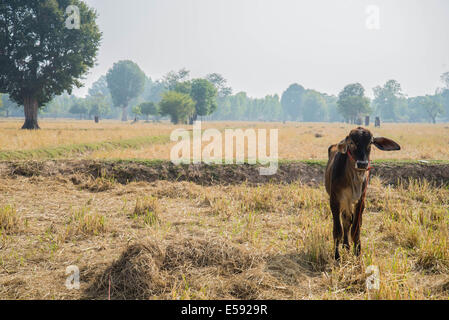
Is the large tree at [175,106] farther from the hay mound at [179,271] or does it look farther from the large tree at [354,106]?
the hay mound at [179,271]

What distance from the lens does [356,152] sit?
13.1ft

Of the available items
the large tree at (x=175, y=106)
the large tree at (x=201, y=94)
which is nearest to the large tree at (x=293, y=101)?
the large tree at (x=201, y=94)

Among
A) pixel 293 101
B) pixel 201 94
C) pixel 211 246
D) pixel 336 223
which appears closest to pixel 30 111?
pixel 211 246

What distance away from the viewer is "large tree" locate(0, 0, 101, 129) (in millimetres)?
27016

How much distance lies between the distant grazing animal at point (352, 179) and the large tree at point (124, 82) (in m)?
115

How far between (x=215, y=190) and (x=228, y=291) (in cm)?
579

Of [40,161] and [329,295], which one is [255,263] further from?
[40,161]

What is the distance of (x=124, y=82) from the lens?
11731cm

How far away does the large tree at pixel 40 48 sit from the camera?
27016 millimetres

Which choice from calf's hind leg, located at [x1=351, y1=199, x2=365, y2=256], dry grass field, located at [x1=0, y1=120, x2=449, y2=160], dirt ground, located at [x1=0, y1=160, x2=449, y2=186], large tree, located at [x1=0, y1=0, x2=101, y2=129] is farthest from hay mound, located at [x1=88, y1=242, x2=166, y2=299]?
large tree, located at [x1=0, y1=0, x2=101, y2=129]

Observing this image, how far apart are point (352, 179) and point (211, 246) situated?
2.24m

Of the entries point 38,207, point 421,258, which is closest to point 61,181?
point 38,207

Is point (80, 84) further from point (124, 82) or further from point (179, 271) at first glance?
point (124, 82)

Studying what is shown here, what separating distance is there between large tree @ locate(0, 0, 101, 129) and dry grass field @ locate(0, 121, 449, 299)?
22.7m
